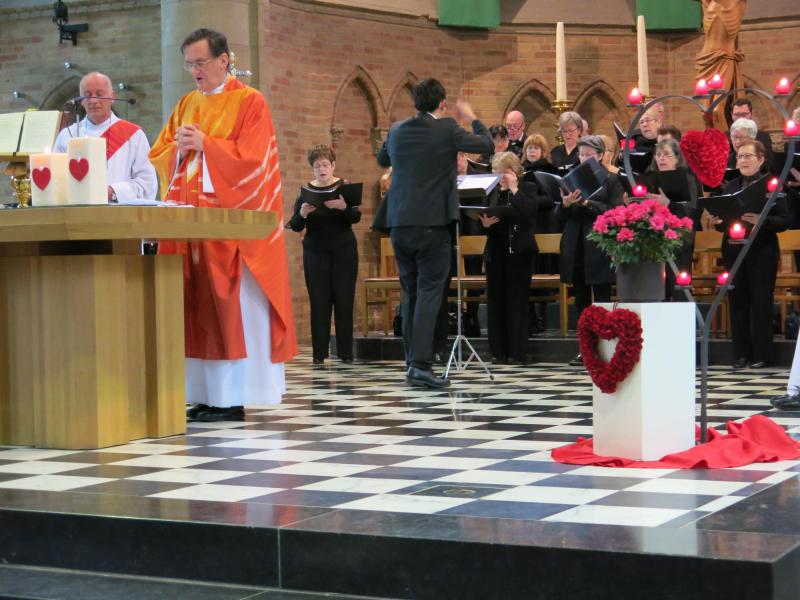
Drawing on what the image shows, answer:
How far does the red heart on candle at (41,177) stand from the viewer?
6461 millimetres

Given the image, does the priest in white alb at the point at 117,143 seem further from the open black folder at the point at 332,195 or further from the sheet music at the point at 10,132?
the open black folder at the point at 332,195

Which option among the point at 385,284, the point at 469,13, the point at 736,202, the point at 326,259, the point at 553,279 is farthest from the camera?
the point at 469,13

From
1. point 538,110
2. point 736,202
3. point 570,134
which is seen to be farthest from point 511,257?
point 538,110

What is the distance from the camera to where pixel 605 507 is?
15.0 ft

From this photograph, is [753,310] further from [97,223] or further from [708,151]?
[97,223]

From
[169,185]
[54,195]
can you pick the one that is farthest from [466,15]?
[54,195]

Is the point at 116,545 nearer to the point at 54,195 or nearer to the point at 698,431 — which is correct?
the point at 54,195

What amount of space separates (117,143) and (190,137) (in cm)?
74

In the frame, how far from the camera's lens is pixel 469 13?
17.9 m

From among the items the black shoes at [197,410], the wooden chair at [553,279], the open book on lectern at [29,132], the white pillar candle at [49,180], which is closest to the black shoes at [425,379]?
the black shoes at [197,410]

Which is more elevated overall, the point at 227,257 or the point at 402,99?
the point at 402,99

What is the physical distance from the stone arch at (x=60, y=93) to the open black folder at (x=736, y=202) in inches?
343

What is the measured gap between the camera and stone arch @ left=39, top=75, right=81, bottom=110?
16.2 m

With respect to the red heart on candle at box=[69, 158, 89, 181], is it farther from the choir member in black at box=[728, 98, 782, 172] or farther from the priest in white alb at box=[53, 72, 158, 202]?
the choir member in black at box=[728, 98, 782, 172]
